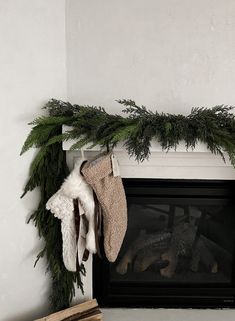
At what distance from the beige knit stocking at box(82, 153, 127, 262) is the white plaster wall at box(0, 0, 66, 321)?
11.3 inches

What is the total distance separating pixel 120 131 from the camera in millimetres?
1380

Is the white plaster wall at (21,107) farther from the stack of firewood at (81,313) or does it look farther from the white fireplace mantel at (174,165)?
the white fireplace mantel at (174,165)

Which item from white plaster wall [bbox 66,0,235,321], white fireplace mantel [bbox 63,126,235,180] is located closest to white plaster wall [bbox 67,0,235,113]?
white plaster wall [bbox 66,0,235,321]

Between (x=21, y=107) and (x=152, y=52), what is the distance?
573 mm

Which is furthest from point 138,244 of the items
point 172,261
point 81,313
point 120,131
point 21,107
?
point 21,107

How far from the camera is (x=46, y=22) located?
1.43 meters

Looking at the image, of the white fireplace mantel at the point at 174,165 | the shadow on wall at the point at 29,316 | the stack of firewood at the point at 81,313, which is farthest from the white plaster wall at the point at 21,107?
the white fireplace mantel at the point at 174,165

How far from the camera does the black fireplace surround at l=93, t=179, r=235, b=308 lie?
177cm

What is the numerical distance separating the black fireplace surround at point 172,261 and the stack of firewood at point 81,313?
0.13 m

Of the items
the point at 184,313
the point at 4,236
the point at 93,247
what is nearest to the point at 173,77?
the point at 93,247

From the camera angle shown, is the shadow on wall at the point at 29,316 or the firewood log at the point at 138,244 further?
the firewood log at the point at 138,244

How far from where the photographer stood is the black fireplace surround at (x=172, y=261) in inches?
69.6

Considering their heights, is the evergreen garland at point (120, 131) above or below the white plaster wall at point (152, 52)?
below

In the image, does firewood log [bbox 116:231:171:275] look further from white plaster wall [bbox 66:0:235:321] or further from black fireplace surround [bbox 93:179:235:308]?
white plaster wall [bbox 66:0:235:321]
